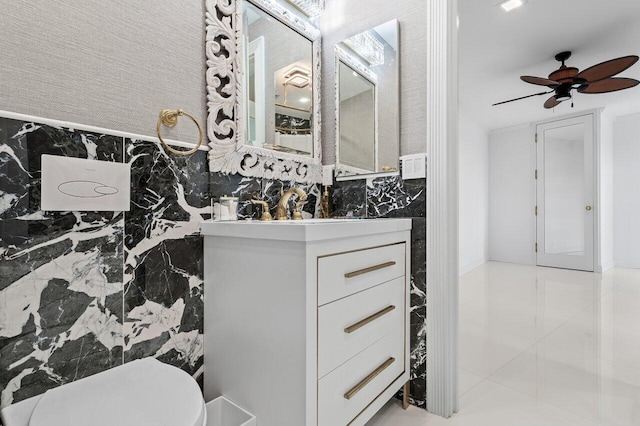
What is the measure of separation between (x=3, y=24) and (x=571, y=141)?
6412mm

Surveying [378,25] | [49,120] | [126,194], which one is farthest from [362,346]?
[378,25]

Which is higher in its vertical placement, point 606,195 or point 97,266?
point 606,195

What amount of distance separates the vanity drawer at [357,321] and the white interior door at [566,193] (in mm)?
4988

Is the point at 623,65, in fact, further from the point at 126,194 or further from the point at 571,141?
the point at 126,194

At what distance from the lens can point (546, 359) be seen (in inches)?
79.4

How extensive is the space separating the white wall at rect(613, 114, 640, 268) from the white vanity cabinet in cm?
572

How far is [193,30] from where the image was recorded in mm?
1323

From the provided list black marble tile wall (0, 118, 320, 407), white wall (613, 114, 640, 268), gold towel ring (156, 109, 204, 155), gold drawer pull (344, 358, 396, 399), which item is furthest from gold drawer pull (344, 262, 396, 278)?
white wall (613, 114, 640, 268)

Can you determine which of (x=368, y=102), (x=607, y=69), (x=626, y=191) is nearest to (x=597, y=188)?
(x=626, y=191)

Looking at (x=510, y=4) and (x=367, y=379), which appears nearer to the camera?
(x=367, y=379)

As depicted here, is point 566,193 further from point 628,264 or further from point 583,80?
point 583,80

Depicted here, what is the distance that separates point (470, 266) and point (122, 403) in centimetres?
515

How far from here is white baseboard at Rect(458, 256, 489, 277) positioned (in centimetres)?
472

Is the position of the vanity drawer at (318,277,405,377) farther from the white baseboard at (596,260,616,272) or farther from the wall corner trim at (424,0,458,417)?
the white baseboard at (596,260,616,272)
